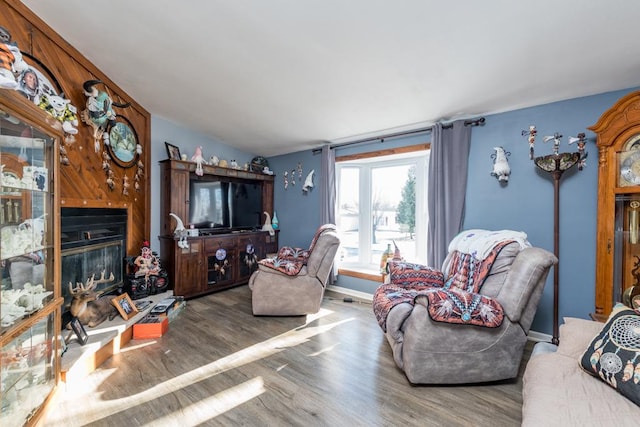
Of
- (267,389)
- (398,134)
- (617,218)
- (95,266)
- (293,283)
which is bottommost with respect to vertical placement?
(267,389)

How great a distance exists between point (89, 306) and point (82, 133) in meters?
1.47

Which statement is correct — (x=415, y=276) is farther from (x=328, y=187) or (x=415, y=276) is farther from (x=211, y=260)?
(x=211, y=260)

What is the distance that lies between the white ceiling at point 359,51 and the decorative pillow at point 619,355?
61.0 inches

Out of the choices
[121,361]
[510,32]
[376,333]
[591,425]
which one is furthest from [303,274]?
[510,32]

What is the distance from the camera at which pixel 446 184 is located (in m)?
2.82

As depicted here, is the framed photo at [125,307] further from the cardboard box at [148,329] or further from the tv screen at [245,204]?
the tv screen at [245,204]

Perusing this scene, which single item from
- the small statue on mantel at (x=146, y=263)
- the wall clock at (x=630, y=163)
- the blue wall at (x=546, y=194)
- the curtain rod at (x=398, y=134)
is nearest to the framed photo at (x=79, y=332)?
the small statue on mantel at (x=146, y=263)

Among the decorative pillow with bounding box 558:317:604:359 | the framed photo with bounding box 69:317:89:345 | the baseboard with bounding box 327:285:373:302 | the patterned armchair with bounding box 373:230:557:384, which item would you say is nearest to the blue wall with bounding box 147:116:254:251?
the framed photo with bounding box 69:317:89:345

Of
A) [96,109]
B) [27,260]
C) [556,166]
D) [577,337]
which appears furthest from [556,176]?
[96,109]

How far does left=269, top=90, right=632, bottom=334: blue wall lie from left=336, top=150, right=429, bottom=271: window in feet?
2.27

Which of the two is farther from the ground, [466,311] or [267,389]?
[466,311]

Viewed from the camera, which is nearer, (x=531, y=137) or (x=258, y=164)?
(x=531, y=137)

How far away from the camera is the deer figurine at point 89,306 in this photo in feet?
6.93

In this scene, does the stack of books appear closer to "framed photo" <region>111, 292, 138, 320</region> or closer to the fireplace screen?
"framed photo" <region>111, 292, 138, 320</region>
